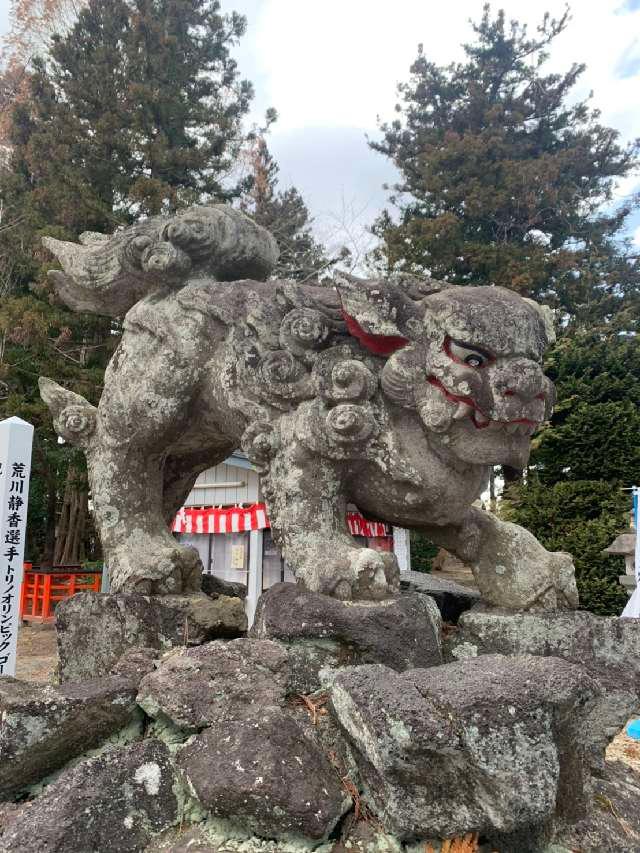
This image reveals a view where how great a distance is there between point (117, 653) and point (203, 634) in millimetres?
264

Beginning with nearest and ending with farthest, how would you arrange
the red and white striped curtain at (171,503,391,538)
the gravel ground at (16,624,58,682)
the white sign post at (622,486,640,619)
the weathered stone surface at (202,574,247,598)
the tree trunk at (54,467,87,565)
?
1. the weathered stone surface at (202,574,247,598)
2. the white sign post at (622,486,640,619)
3. the gravel ground at (16,624,58,682)
4. the red and white striped curtain at (171,503,391,538)
5. the tree trunk at (54,467,87,565)

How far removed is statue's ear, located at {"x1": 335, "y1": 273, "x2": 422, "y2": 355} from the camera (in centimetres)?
189

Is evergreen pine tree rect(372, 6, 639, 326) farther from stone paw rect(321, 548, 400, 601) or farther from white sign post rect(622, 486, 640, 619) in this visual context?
stone paw rect(321, 548, 400, 601)

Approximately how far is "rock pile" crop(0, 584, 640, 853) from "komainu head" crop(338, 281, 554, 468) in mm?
480

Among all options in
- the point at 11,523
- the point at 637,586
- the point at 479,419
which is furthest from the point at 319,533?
the point at 637,586

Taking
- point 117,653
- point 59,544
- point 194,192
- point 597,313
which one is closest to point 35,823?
point 117,653

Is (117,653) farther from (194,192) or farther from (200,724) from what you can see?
(194,192)

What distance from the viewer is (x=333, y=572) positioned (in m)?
1.77

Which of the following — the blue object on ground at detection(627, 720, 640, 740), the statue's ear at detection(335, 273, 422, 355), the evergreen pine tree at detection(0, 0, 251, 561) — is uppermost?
the evergreen pine tree at detection(0, 0, 251, 561)

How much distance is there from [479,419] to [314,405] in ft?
1.61

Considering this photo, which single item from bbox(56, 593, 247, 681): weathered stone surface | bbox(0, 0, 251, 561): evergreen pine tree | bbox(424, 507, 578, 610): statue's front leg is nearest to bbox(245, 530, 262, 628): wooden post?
bbox(0, 0, 251, 561): evergreen pine tree

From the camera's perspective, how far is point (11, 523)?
4367 mm

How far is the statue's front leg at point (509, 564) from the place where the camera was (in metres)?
1.93

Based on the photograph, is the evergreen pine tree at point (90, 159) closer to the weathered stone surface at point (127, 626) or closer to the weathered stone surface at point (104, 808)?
the weathered stone surface at point (127, 626)
